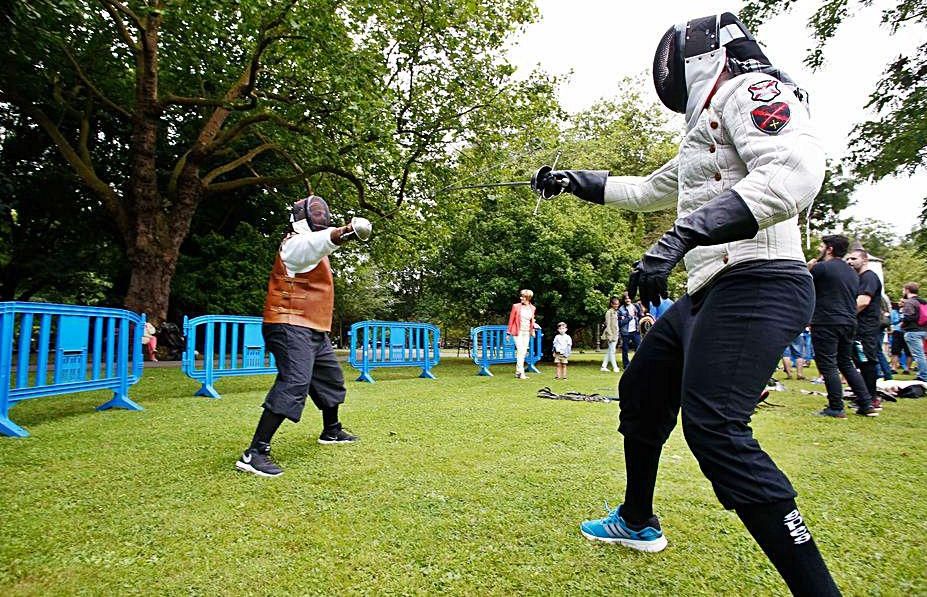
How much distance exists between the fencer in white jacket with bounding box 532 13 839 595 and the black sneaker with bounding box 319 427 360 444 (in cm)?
299

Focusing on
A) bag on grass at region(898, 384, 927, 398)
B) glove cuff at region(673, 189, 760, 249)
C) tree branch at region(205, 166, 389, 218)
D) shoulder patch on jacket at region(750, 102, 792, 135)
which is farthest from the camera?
tree branch at region(205, 166, 389, 218)

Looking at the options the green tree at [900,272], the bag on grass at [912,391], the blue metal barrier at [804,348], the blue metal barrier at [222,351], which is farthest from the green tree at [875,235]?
the blue metal barrier at [222,351]

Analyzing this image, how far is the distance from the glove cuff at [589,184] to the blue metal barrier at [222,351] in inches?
239

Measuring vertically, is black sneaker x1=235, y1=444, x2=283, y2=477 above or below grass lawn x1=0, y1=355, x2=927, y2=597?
above

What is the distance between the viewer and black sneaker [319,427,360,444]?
4688mm

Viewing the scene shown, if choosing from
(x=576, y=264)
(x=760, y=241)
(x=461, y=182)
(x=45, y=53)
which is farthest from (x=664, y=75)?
(x=576, y=264)

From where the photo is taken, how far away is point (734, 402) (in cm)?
182

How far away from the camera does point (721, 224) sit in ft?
5.47

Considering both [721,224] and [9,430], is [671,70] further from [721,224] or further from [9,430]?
[9,430]

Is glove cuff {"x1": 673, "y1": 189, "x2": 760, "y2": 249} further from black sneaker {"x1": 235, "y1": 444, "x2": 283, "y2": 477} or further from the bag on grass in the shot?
the bag on grass

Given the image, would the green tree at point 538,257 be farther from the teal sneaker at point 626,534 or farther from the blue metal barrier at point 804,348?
the teal sneaker at point 626,534

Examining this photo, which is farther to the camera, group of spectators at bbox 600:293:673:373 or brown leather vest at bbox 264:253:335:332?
group of spectators at bbox 600:293:673:373

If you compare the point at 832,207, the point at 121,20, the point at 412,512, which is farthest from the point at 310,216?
the point at 832,207

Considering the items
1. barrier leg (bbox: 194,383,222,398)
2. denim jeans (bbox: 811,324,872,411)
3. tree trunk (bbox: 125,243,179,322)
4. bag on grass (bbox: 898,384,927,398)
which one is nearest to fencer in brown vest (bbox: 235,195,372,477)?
barrier leg (bbox: 194,383,222,398)
